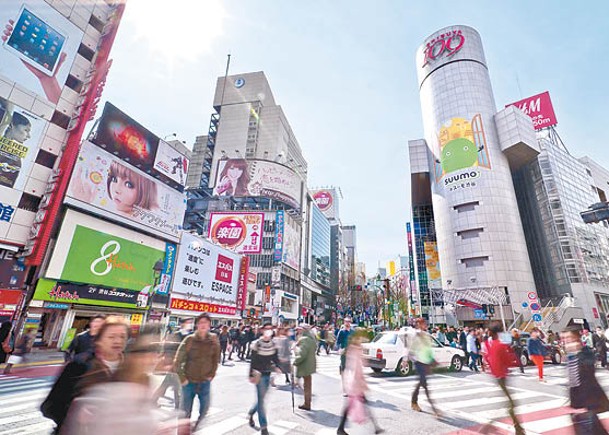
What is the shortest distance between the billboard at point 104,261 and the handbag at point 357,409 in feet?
71.5

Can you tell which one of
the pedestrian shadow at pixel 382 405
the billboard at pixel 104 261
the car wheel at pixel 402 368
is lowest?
the pedestrian shadow at pixel 382 405

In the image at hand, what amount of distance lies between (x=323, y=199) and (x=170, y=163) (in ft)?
283

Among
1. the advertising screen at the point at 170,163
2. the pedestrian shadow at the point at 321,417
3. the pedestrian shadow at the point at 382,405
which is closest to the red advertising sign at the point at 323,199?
the advertising screen at the point at 170,163

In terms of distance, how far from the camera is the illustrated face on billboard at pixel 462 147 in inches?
1833

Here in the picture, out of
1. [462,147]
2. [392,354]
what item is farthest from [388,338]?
[462,147]

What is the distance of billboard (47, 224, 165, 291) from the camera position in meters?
20.6

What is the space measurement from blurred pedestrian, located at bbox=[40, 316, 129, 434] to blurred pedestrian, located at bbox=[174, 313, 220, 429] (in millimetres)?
1902

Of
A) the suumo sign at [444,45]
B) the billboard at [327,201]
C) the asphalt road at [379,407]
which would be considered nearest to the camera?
the asphalt road at [379,407]

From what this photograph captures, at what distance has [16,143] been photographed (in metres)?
20.2

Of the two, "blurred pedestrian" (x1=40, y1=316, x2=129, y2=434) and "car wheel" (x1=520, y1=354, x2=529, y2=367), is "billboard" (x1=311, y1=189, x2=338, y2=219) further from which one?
"blurred pedestrian" (x1=40, y1=316, x2=129, y2=434)

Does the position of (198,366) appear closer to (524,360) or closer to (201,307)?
(524,360)

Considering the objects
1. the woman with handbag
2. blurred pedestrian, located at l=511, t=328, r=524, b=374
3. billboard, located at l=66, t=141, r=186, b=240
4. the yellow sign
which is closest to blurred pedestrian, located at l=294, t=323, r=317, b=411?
the woman with handbag

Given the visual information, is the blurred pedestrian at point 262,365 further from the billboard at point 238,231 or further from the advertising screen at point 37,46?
the billboard at point 238,231

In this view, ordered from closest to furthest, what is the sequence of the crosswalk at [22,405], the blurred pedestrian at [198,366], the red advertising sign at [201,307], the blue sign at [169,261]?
the blurred pedestrian at [198,366]
the crosswalk at [22,405]
the blue sign at [169,261]
the red advertising sign at [201,307]
